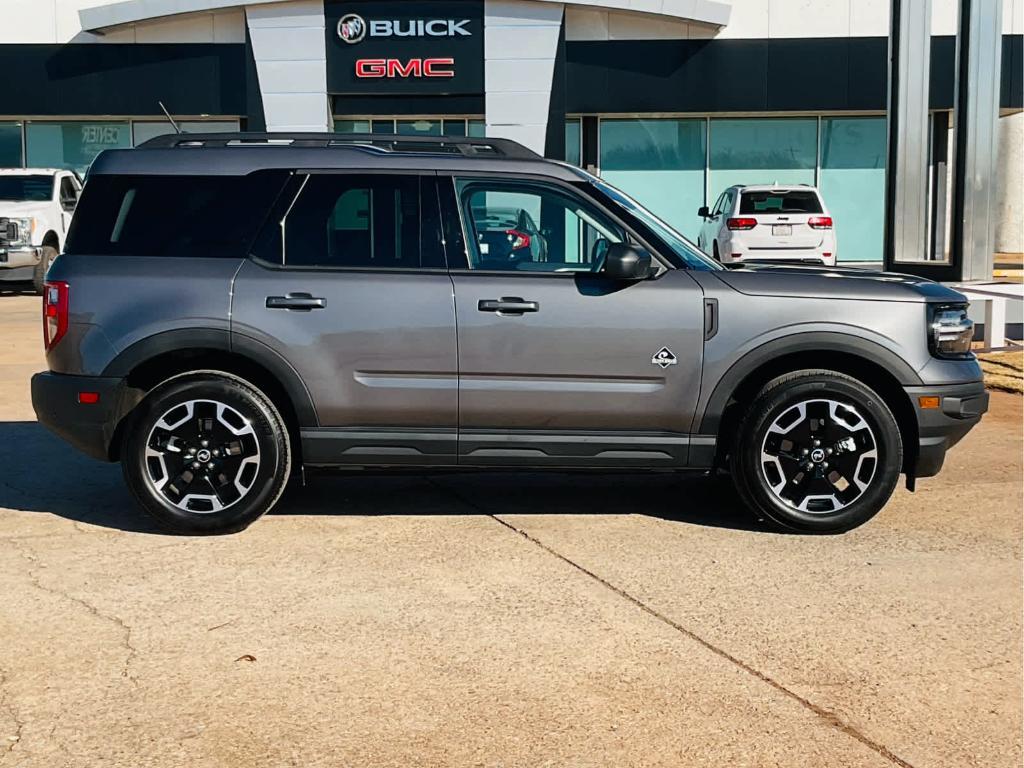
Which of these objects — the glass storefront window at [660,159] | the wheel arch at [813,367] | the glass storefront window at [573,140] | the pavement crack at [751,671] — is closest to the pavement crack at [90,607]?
the pavement crack at [751,671]

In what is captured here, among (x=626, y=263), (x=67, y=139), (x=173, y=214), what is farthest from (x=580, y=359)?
(x=67, y=139)

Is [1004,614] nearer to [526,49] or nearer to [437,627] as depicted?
[437,627]

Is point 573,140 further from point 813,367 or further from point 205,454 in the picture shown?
point 205,454

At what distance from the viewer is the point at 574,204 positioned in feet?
21.7

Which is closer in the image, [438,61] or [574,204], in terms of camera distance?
[574,204]

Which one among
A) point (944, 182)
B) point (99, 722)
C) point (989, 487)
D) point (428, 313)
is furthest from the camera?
point (944, 182)

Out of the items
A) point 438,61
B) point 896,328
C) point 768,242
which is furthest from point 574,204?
point 438,61

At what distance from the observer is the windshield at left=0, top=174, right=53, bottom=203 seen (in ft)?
73.2

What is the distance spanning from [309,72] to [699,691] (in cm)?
2478

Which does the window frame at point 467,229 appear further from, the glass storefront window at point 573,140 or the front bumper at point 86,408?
the glass storefront window at point 573,140

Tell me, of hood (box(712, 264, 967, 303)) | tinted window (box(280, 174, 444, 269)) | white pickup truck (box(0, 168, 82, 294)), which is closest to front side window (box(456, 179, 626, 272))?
tinted window (box(280, 174, 444, 269))

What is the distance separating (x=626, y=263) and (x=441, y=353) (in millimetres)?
980

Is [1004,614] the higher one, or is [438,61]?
[438,61]

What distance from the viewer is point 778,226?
21578 millimetres
